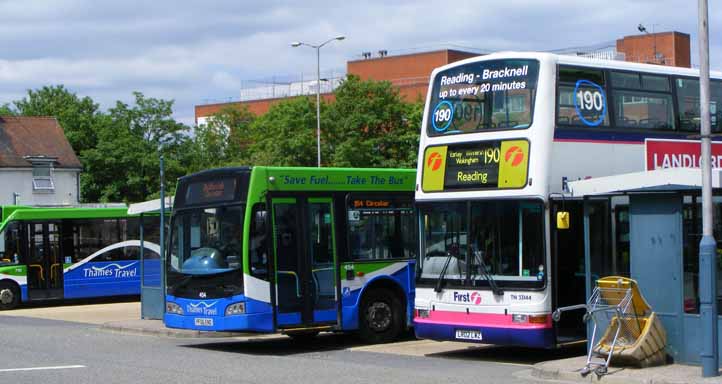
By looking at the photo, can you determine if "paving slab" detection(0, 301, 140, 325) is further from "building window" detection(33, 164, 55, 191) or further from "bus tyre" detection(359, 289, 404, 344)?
"building window" detection(33, 164, 55, 191)

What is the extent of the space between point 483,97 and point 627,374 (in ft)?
16.2

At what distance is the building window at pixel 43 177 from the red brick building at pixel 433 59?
20.2m

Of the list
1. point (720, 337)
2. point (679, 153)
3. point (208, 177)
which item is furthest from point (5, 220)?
point (720, 337)

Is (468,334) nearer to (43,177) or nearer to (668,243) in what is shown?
(668,243)

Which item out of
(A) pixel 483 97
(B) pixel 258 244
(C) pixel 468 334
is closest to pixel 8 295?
(B) pixel 258 244

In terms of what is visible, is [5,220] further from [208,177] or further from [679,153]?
[679,153]

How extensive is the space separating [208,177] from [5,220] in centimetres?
1494

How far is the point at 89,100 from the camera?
260 feet

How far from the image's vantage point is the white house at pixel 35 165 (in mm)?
61594

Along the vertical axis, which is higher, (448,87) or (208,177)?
(448,87)

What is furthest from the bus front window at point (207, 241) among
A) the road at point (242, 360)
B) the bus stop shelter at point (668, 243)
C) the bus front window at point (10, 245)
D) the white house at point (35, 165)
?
the white house at point (35, 165)

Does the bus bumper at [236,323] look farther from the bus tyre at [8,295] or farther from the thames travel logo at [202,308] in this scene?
the bus tyre at [8,295]

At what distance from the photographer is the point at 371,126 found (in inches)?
2309

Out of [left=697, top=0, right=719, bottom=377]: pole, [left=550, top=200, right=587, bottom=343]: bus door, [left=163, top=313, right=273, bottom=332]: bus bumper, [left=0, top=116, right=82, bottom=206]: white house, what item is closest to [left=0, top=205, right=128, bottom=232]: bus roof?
[left=163, top=313, right=273, bottom=332]: bus bumper
